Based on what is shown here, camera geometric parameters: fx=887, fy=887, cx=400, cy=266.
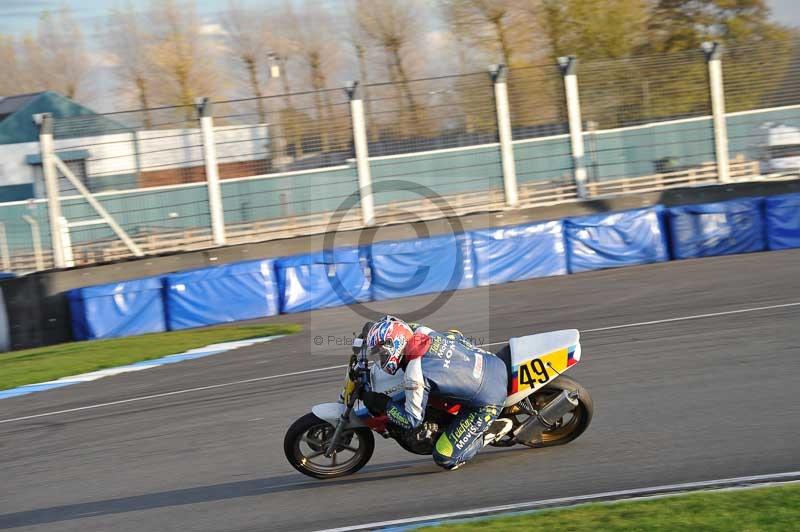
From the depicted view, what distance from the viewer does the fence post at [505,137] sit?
79.2 feet

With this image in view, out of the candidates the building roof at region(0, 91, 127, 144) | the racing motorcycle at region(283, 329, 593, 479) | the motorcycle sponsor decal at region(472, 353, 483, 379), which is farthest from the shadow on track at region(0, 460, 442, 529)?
the building roof at region(0, 91, 127, 144)

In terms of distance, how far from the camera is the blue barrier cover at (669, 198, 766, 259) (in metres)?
20.0

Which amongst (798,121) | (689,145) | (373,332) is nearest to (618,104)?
(689,145)

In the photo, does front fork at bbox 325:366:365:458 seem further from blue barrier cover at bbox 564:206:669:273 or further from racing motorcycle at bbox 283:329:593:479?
blue barrier cover at bbox 564:206:669:273

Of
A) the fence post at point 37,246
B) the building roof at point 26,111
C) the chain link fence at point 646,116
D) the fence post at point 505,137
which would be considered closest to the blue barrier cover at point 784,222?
the chain link fence at point 646,116

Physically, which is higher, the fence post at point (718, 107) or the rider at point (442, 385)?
the fence post at point (718, 107)

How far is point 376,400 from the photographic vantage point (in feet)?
22.3

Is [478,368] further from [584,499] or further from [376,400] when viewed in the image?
[584,499]

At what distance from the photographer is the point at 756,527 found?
197 inches

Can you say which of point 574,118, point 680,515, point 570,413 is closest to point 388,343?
point 570,413

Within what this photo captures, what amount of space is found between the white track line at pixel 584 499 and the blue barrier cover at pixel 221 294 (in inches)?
527

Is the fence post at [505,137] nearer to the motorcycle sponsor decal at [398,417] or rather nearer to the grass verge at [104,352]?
the grass verge at [104,352]

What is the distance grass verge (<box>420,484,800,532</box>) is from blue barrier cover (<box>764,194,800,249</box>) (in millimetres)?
15557

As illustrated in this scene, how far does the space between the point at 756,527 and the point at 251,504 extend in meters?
3.57
